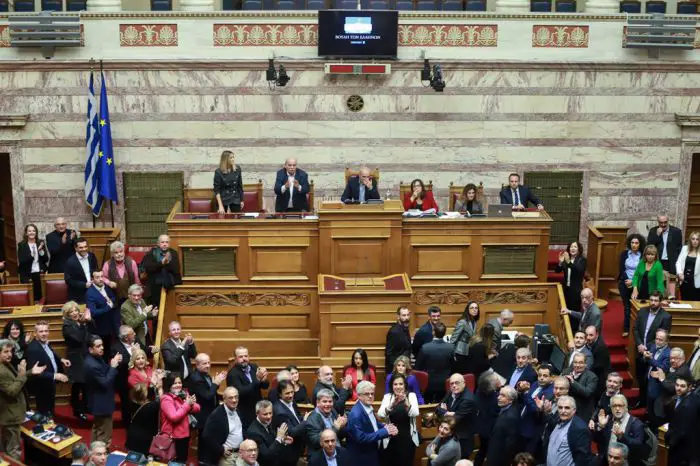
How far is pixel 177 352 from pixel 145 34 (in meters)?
6.67

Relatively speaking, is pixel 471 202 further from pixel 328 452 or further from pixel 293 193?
pixel 328 452

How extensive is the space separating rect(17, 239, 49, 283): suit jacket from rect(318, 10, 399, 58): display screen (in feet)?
17.1

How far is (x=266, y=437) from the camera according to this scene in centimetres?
1073

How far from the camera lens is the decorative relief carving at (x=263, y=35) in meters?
17.3

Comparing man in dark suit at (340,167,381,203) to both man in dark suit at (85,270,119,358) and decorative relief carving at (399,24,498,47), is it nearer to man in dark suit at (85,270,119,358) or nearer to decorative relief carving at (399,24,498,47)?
decorative relief carving at (399,24,498,47)

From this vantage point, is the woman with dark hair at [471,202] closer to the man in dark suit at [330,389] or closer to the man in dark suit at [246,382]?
the man in dark suit at [330,389]

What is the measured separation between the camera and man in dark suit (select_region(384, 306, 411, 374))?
12.7 m

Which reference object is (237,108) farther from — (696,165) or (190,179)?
(696,165)

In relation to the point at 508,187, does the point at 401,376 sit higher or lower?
lower

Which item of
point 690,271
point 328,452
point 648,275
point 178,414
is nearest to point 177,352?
point 178,414

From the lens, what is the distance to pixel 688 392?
1127 centimetres

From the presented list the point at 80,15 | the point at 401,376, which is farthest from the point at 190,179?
the point at 401,376

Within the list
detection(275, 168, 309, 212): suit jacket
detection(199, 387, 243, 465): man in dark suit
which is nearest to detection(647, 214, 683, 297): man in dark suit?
detection(275, 168, 309, 212): suit jacket

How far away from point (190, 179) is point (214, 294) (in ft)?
12.4
